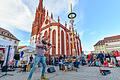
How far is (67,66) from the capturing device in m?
11.6

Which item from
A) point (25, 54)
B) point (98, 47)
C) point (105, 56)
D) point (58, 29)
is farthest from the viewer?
point (98, 47)

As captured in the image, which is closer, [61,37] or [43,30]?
[61,37]

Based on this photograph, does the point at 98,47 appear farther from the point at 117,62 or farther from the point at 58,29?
the point at 117,62

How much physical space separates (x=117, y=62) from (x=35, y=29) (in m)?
54.0

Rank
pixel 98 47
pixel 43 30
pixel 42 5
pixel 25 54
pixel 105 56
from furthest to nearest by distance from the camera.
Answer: pixel 98 47 < pixel 42 5 < pixel 43 30 < pixel 105 56 < pixel 25 54

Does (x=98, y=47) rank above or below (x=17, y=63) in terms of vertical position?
above

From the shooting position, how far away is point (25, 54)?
18031 mm

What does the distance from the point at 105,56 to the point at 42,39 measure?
16.3 m

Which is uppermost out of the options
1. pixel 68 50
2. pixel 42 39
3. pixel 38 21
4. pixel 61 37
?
pixel 38 21

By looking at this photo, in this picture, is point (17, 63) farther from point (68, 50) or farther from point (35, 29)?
point (35, 29)

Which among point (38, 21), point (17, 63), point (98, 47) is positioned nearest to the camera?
point (17, 63)

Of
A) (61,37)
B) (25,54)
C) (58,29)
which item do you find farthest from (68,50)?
(25,54)

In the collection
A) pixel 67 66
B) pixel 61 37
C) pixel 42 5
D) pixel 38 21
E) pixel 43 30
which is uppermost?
pixel 42 5

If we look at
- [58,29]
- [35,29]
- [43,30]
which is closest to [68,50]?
[58,29]
